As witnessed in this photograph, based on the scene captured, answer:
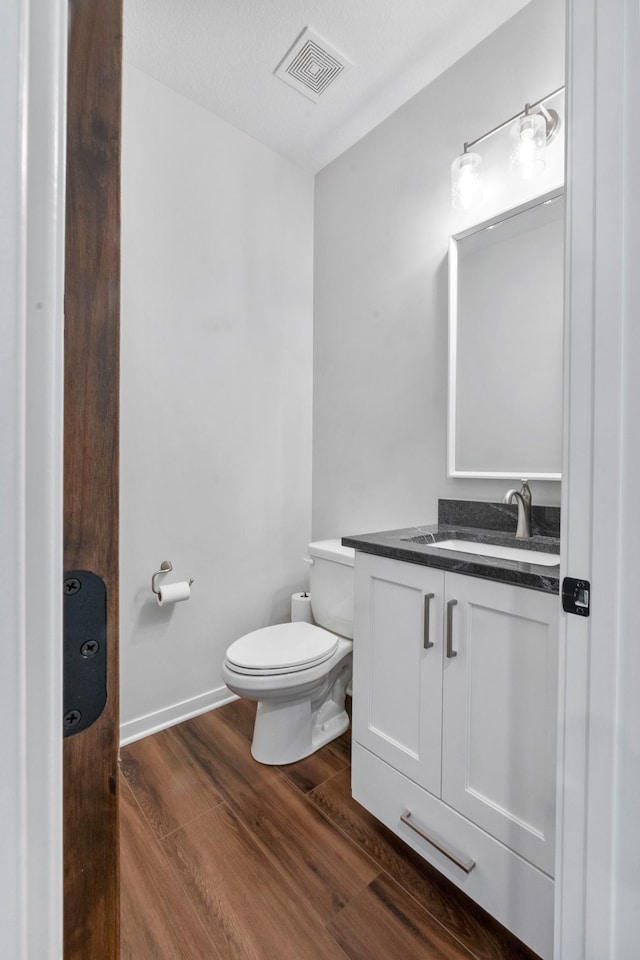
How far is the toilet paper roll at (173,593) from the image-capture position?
179cm

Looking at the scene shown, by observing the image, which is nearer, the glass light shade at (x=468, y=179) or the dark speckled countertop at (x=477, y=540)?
the dark speckled countertop at (x=477, y=540)

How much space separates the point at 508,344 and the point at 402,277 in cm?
61

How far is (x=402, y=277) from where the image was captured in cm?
194

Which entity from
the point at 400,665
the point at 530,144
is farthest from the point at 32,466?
the point at 530,144

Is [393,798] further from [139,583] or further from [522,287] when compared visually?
[522,287]

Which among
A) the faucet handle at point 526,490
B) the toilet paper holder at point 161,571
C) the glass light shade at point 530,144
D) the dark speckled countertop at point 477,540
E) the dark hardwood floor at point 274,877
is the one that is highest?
the glass light shade at point 530,144

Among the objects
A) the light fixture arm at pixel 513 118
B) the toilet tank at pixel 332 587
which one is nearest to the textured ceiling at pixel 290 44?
the light fixture arm at pixel 513 118

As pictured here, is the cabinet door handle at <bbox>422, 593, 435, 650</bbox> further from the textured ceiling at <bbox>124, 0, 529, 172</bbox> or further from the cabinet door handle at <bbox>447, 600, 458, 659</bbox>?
the textured ceiling at <bbox>124, 0, 529, 172</bbox>

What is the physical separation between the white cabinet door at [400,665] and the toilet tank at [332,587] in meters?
0.40

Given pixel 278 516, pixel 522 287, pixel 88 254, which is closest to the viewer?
pixel 88 254

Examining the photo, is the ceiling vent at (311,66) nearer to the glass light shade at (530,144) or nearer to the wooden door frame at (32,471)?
the glass light shade at (530,144)

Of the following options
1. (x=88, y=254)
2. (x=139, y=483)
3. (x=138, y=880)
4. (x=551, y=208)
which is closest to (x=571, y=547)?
(x=88, y=254)

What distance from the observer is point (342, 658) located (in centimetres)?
183

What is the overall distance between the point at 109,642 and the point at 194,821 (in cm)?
146
